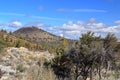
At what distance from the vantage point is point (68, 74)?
22.6 meters

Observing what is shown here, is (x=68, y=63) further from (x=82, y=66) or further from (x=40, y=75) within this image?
(x=40, y=75)

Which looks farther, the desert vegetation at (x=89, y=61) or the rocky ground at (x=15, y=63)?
the desert vegetation at (x=89, y=61)

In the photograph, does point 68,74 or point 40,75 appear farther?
point 68,74

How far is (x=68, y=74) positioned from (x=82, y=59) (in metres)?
2.16

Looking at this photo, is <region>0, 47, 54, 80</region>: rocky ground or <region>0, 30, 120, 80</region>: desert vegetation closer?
<region>0, 47, 54, 80</region>: rocky ground

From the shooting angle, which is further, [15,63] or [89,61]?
[15,63]

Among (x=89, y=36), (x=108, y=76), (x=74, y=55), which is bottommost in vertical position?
(x=108, y=76)

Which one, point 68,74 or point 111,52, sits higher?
point 111,52

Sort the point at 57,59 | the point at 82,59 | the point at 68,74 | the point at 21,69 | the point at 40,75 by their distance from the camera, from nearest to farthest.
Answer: the point at 40,75, the point at 21,69, the point at 82,59, the point at 68,74, the point at 57,59

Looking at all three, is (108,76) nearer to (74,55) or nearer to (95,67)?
(95,67)

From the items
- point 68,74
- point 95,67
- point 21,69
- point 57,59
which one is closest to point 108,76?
point 95,67

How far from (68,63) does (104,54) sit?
370 centimetres

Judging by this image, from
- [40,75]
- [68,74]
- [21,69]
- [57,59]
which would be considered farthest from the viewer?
[57,59]

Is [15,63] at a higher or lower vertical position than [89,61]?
lower
